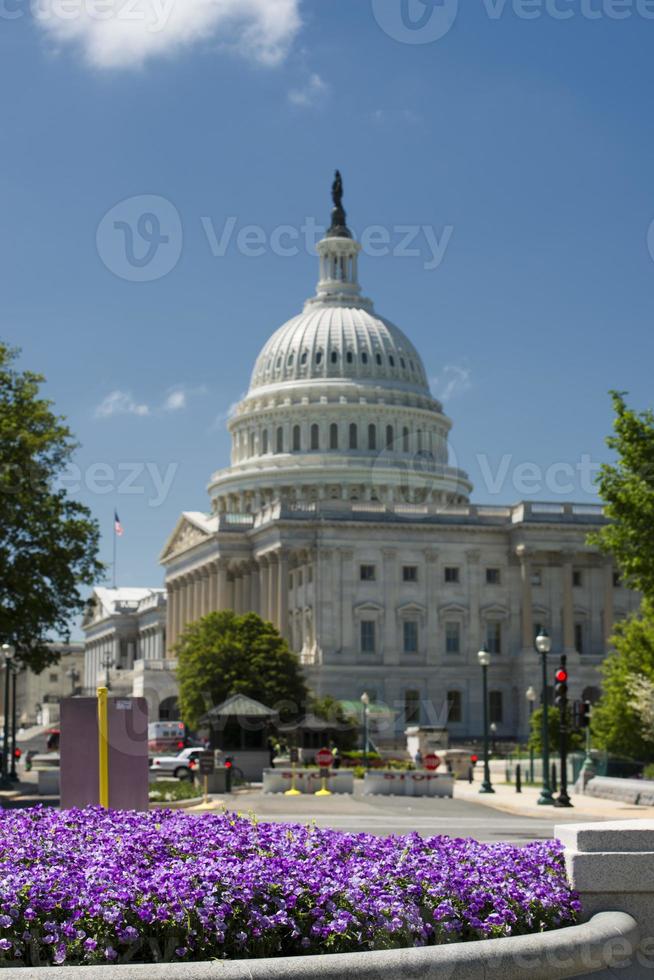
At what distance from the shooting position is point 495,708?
120 metres

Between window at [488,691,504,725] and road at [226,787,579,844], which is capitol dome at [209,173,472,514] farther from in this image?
road at [226,787,579,844]

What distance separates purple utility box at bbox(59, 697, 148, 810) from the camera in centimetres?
1995

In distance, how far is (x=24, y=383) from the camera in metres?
54.8

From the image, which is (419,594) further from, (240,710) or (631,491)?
(631,491)

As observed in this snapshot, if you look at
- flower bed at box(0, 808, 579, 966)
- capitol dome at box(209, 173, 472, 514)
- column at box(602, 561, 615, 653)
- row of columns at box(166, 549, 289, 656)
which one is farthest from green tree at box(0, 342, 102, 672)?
capitol dome at box(209, 173, 472, 514)

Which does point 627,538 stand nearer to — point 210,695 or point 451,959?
point 451,959

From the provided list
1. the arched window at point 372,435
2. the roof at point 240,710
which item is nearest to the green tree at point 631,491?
the roof at point 240,710

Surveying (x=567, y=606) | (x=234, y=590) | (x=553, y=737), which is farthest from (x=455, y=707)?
(x=553, y=737)

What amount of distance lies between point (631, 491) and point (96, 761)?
105 feet

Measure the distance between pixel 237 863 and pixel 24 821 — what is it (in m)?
3.17

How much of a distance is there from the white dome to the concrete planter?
3985 inches

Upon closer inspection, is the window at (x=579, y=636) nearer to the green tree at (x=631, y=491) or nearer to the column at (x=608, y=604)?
the column at (x=608, y=604)

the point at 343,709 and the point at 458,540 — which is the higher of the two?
the point at 458,540

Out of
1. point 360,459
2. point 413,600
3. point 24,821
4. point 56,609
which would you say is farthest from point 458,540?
point 24,821
